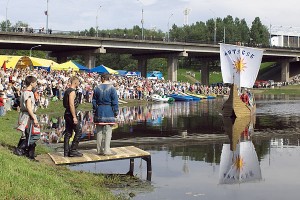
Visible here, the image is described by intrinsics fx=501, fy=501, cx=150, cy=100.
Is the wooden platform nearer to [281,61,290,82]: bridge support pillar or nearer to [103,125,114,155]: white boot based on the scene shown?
[103,125,114,155]: white boot

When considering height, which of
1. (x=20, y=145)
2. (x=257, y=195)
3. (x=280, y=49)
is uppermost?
(x=280, y=49)

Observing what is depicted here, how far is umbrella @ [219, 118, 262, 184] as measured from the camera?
1306 cm

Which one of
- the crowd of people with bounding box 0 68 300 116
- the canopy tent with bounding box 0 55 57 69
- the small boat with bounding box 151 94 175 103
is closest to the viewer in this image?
the crowd of people with bounding box 0 68 300 116

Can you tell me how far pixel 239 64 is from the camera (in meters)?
36.6

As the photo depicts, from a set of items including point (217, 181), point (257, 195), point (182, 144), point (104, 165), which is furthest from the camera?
point (182, 144)

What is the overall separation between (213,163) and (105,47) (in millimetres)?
70496

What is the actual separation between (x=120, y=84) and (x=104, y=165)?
40597mm

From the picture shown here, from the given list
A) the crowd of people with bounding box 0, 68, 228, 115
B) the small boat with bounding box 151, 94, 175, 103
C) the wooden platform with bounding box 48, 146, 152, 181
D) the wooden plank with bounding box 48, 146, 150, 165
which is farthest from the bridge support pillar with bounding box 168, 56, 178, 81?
the wooden plank with bounding box 48, 146, 150, 165

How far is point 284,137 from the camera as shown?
22234 millimetres

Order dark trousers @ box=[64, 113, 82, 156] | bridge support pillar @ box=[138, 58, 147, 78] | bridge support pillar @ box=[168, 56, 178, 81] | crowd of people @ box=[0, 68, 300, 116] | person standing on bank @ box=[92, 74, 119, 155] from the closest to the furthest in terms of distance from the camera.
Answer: person standing on bank @ box=[92, 74, 119, 155] → dark trousers @ box=[64, 113, 82, 156] → crowd of people @ box=[0, 68, 300, 116] → bridge support pillar @ box=[168, 56, 178, 81] → bridge support pillar @ box=[138, 58, 147, 78]

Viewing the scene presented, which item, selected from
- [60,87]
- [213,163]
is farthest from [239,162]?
[60,87]

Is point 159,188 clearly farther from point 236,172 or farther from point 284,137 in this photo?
point 284,137

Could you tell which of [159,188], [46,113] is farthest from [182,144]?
[46,113]

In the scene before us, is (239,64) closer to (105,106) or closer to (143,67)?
(105,106)
